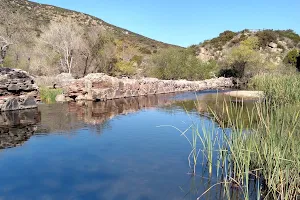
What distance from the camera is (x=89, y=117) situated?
8.38m

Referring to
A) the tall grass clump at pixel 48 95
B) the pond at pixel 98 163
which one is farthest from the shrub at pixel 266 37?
the pond at pixel 98 163

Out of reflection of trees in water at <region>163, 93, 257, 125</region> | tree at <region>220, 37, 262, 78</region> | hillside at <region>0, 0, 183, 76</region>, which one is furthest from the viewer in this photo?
tree at <region>220, 37, 262, 78</region>

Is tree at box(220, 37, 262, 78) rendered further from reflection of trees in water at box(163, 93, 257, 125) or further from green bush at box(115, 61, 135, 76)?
reflection of trees in water at box(163, 93, 257, 125)

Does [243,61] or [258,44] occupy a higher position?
[258,44]

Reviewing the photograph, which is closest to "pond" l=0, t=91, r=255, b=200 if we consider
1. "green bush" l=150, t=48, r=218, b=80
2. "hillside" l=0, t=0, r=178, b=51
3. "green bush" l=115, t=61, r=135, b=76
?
"green bush" l=115, t=61, r=135, b=76

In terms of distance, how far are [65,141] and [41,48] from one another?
21.4m

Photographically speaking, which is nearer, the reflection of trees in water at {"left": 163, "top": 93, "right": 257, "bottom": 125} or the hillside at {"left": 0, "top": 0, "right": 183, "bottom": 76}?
the reflection of trees in water at {"left": 163, "top": 93, "right": 257, "bottom": 125}

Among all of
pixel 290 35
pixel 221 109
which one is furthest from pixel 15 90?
pixel 290 35

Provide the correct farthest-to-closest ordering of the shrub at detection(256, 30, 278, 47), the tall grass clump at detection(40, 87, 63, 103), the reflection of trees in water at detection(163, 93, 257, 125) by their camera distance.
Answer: the shrub at detection(256, 30, 278, 47), the tall grass clump at detection(40, 87, 63, 103), the reflection of trees in water at detection(163, 93, 257, 125)

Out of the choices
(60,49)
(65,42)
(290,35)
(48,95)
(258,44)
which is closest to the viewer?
(48,95)

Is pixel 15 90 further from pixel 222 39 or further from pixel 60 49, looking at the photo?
pixel 222 39

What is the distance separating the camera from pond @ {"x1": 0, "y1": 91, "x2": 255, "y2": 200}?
10.7 feet

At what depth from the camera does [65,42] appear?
2327 cm

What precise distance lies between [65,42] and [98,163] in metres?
21.2
